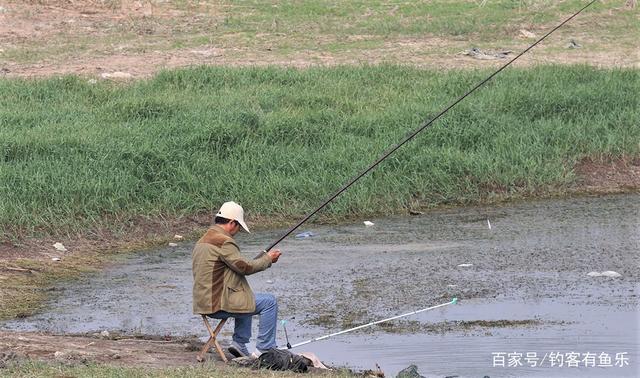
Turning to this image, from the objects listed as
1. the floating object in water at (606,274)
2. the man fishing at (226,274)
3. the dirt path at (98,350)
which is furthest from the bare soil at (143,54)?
the man fishing at (226,274)

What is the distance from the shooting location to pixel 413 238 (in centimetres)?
1120

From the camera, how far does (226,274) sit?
7.28m

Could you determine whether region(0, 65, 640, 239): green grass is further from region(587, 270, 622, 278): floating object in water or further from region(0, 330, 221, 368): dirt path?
region(0, 330, 221, 368): dirt path

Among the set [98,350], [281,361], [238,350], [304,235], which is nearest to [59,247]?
[304,235]

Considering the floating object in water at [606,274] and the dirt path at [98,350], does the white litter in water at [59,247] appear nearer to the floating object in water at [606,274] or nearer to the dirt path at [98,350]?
the dirt path at [98,350]

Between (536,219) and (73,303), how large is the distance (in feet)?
15.5

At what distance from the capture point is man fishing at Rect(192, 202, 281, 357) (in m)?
7.23

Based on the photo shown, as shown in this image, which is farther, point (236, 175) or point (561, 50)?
point (561, 50)

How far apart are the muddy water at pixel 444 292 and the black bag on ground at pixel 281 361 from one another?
0.60m

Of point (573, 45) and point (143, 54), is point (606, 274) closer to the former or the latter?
point (573, 45)

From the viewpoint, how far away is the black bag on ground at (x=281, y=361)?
23.4ft

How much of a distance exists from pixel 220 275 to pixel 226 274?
0.12ft

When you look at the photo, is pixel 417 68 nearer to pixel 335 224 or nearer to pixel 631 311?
pixel 335 224

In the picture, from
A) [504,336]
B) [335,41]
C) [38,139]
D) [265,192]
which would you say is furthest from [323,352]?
[335,41]
